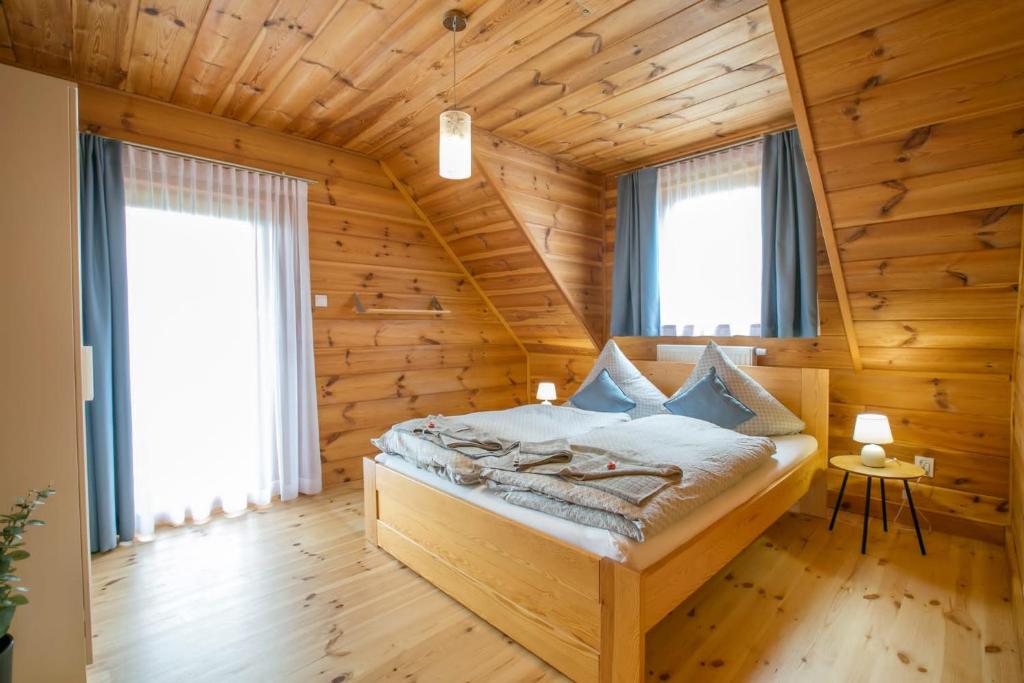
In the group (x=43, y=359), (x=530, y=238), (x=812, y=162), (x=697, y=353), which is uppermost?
(x=812, y=162)

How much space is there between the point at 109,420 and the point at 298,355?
106 centimetres

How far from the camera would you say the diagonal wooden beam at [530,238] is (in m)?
3.18

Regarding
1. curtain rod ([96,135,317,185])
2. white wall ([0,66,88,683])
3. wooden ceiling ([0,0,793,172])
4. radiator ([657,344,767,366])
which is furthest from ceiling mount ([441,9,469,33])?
radiator ([657,344,767,366])

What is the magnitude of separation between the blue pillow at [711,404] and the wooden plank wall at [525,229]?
47.7 inches

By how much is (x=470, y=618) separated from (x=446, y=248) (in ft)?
9.89

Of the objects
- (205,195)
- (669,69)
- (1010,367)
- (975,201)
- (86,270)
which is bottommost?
(1010,367)

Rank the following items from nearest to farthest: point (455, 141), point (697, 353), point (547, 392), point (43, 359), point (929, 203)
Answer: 1. point (43, 359)
2. point (455, 141)
3. point (929, 203)
4. point (697, 353)
5. point (547, 392)

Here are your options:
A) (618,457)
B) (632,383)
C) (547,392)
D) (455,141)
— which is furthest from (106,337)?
(632,383)

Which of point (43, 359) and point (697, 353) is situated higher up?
point (43, 359)

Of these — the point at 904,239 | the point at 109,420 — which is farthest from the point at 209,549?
the point at 904,239

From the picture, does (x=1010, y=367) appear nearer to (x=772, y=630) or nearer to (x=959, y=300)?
(x=959, y=300)

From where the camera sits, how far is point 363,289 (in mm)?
3727

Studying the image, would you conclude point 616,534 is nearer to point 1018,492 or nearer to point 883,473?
point 883,473

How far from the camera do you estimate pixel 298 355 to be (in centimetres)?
333
